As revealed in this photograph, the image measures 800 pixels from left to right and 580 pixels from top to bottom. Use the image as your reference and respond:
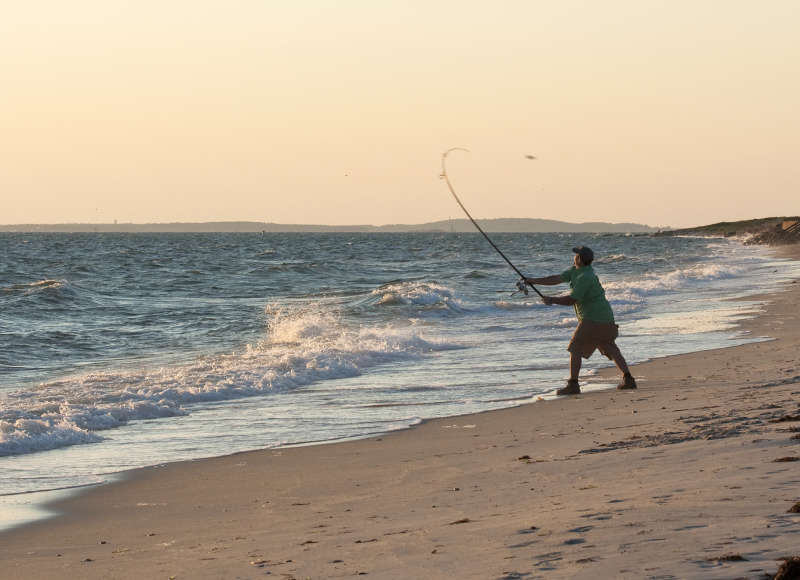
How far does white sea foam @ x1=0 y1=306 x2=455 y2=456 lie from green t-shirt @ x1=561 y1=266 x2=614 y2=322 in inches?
131

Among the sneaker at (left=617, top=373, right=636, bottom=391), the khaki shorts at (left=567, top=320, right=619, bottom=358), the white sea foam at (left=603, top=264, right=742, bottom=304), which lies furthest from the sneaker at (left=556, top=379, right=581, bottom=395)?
the white sea foam at (left=603, top=264, right=742, bottom=304)

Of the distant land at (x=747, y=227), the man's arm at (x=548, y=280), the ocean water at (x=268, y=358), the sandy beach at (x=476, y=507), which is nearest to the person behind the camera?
the sandy beach at (x=476, y=507)

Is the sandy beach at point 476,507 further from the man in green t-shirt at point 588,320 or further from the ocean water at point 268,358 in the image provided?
the man in green t-shirt at point 588,320

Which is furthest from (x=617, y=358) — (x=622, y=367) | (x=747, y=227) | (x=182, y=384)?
(x=747, y=227)

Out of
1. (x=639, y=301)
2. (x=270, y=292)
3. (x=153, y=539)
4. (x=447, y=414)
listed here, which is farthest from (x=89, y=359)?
(x=270, y=292)

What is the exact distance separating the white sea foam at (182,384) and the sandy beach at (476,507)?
188 centimetres

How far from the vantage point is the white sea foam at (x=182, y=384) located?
27.9 feet

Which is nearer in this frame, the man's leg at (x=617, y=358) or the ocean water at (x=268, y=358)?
the ocean water at (x=268, y=358)

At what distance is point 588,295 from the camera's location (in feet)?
33.4

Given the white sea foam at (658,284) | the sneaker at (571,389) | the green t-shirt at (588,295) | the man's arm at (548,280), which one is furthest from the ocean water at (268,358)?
the man's arm at (548,280)

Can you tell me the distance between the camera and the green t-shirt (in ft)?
33.2

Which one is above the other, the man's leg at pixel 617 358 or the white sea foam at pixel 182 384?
the man's leg at pixel 617 358

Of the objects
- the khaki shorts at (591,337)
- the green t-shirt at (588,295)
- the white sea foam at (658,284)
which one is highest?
the green t-shirt at (588,295)

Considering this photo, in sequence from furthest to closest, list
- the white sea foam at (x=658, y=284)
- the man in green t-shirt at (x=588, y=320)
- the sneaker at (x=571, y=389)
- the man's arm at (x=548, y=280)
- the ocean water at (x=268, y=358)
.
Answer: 1. the white sea foam at (x=658, y=284)
2. the man in green t-shirt at (x=588, y=320)
3. the sneaker at (x=571, y=389)
4. the man's arm at (x=548, y=280)
5. the ocean water at (x=268, y=358)
